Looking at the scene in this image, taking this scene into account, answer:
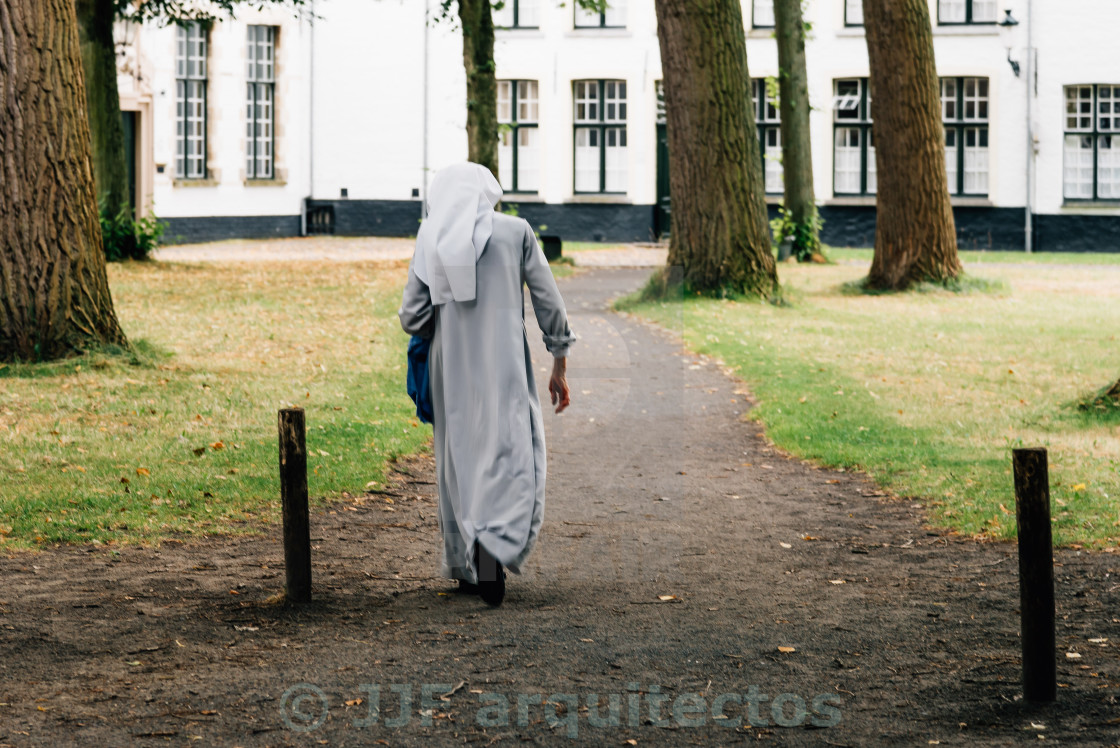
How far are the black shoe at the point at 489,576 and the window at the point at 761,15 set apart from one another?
31066mm

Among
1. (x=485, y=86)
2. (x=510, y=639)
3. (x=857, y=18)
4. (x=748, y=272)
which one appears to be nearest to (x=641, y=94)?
(x=857, y=18)

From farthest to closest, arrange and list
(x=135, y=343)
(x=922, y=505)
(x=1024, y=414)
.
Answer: (x=135, y=343) < (x=1024, y=414) < (x=922, y=505)

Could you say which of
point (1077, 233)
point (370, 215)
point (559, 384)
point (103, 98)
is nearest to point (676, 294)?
point (103, 98)

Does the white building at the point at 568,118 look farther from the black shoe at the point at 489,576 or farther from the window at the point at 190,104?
the black shoe at the point at 489,576

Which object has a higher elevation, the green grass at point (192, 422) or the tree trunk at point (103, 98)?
the tree trunk at point (103, 98)

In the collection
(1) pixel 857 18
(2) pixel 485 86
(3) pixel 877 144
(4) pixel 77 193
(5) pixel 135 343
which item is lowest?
(5) pixel 135 343

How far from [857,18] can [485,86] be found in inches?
557

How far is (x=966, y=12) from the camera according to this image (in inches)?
1345

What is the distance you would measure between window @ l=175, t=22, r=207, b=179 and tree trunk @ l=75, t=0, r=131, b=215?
9883 mm

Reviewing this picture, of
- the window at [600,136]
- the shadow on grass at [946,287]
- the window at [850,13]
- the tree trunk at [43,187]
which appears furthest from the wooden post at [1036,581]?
the window at [600,136]

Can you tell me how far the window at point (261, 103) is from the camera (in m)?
34.7

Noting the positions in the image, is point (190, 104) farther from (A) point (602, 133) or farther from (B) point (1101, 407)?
(B) point (1101, 407)

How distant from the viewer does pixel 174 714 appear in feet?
14.5

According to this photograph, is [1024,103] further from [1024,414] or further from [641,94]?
[1024,414]
